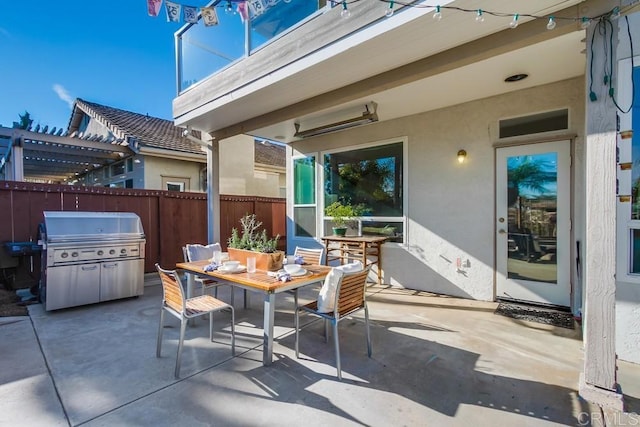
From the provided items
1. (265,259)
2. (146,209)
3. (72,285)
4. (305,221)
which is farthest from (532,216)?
(146,209)

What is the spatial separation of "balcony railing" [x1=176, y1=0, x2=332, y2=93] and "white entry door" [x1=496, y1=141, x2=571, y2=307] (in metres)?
3.27

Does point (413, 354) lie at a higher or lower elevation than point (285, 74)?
lower

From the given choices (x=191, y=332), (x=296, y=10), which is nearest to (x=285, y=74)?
(x=296, y=10)

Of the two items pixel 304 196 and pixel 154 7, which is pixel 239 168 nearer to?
pixel 304 196

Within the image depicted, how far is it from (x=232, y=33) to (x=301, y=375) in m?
4.45

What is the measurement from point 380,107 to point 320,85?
1461mm

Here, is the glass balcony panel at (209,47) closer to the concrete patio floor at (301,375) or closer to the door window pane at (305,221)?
the door window pane at (305,221)

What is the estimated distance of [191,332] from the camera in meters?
3.32

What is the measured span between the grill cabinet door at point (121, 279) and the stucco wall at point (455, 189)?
13.6ft

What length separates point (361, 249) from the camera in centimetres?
513

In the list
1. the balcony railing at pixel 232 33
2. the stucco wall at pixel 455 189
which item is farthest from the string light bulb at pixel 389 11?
the stucco wall at pixel 455 189

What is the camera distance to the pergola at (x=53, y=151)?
19.0 ft

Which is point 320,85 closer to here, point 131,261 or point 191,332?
point 191,332

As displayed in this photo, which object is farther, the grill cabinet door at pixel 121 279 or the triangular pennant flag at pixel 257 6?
the grill cabinet door at pixel 121 279
